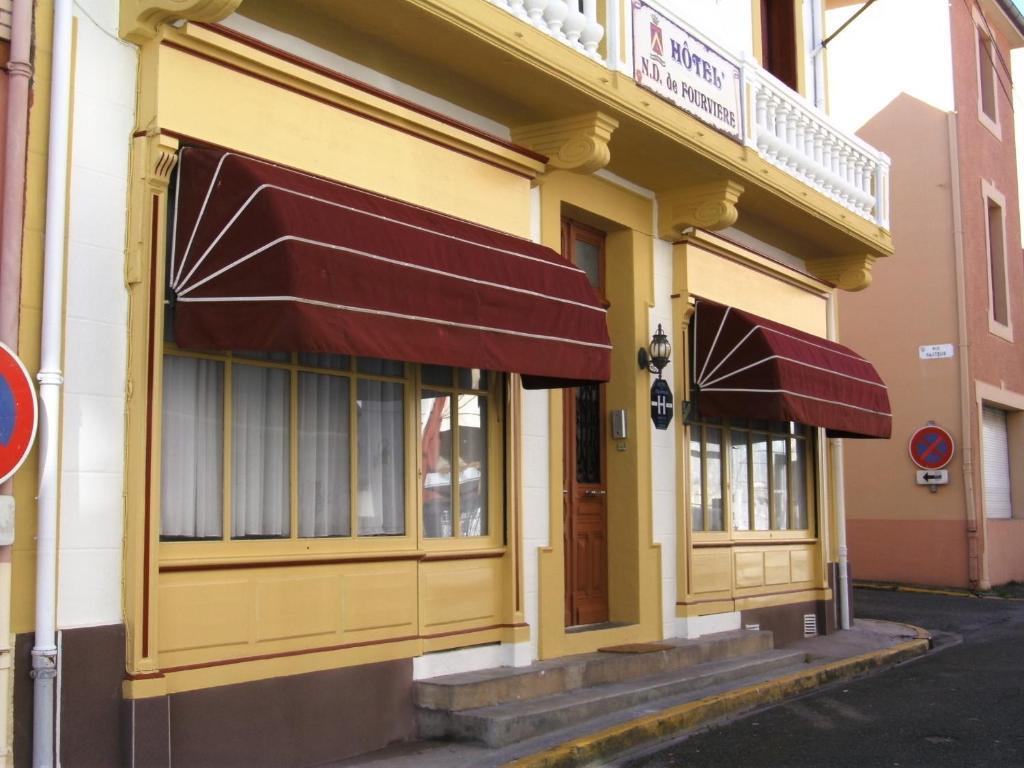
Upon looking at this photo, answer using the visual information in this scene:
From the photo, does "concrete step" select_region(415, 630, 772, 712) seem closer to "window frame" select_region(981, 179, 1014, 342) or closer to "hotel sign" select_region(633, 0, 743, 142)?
"hotel sign" select_region(633, 0, 743, 142)

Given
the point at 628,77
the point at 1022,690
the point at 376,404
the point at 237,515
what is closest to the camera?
the point at 237,515

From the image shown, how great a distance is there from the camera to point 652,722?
25.1 ft

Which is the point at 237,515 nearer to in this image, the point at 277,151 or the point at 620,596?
the point at 277,151

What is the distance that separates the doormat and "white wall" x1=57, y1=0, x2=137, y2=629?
171 inches

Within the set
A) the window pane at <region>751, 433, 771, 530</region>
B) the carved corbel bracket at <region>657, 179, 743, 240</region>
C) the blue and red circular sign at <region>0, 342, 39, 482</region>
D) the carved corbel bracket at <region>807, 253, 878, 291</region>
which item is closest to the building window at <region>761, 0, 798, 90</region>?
the carved corbel bracket at <region>807, 253, 878, 291</region>

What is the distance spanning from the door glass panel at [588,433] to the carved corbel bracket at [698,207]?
1.61 metres

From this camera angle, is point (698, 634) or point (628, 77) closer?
point (628, 77)

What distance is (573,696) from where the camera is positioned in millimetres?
7871

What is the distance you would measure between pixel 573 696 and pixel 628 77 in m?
4.38

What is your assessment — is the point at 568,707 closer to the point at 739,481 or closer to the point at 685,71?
the point at 739,481

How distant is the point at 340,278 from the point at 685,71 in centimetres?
447

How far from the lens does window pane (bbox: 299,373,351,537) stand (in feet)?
22.8

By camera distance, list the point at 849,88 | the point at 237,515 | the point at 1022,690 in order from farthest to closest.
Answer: the point at 849,88, the point at 1022,690, the point at 237,515

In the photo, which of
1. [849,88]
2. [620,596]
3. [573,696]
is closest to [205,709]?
[573,696]
